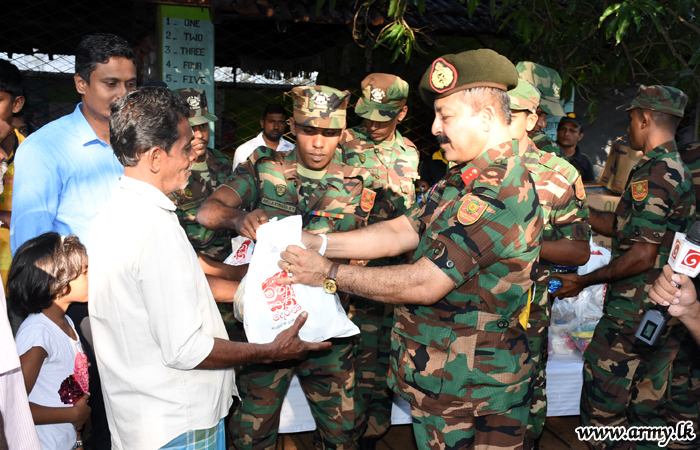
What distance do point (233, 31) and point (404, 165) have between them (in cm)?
393

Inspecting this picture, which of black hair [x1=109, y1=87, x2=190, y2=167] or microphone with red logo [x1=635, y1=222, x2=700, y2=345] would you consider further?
microphone with red logo [x1=635, y1=222, x2=700, y2=345]

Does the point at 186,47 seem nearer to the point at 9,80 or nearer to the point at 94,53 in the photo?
the point at 9,80

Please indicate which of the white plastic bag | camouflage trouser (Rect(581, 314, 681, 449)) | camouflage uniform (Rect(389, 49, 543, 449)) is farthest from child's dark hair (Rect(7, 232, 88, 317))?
camouflage trouser (Rect(581, 314, 681, 449))

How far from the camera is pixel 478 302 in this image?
188 centimetres

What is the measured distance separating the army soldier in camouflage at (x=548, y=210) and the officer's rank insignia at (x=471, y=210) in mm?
939

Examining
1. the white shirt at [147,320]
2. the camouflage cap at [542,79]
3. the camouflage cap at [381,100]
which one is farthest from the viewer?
the camouflage cap at [381,100]

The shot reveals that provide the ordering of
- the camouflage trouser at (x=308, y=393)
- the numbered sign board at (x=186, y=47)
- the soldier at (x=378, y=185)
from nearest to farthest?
the camouflage trouser at (x=308, y=393) → the soldier at (x=378, y=185) → the numbered sign board at (x=186, y=47)

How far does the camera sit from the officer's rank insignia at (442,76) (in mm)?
1880

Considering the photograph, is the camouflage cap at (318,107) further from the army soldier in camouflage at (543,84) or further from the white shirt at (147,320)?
the army soldier in camouflage at (543,84)

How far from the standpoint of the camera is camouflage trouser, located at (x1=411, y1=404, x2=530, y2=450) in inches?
75.8

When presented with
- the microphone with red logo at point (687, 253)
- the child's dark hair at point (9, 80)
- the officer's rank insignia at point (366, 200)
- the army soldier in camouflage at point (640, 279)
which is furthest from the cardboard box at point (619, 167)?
the child's dark hair at point (9, 80)

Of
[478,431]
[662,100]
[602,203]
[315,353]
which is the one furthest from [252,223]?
[602,203]

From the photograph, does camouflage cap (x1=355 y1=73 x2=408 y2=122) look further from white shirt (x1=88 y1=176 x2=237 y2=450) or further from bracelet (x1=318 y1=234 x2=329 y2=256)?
white shirt (x1=88 y1=176 x2=237 y2=450)

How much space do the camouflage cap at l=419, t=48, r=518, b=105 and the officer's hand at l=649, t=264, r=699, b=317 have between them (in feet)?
2.87
